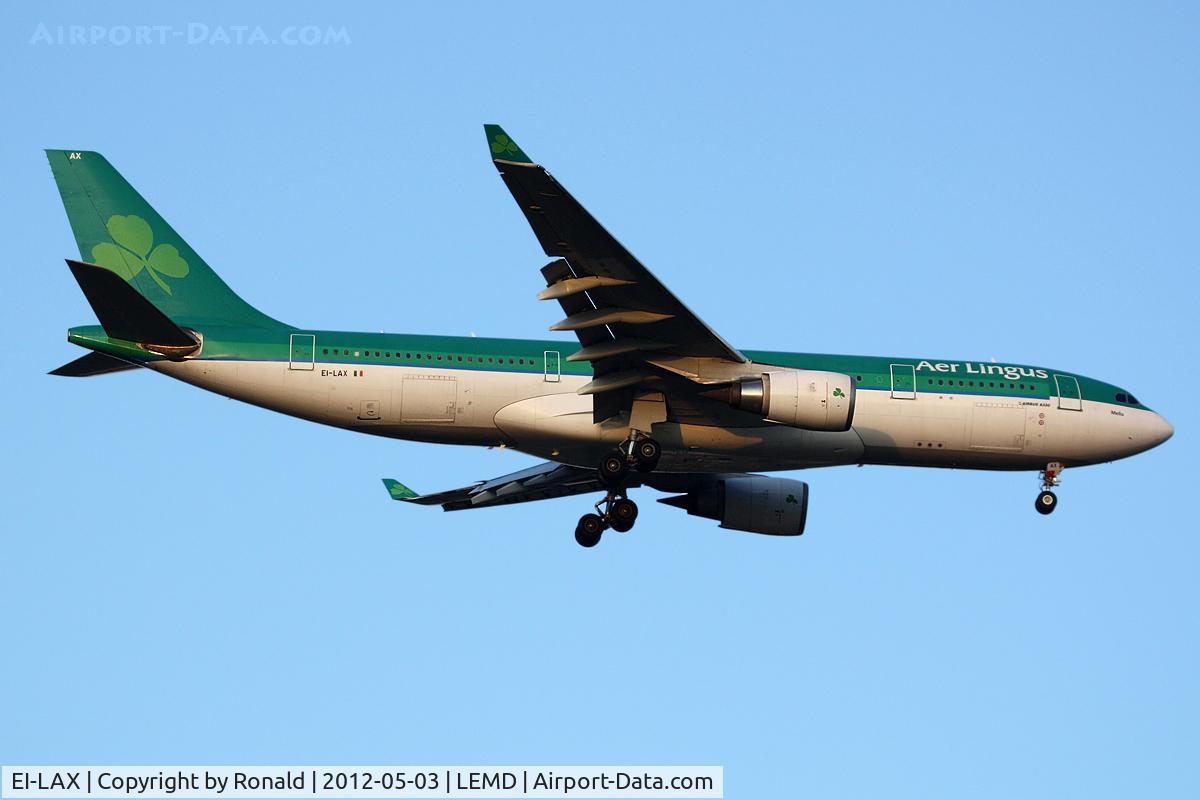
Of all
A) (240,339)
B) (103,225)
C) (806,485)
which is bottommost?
(806,485)

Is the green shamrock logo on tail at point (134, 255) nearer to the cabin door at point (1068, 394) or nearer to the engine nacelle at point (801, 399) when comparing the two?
the engine nacelle at point (801, 399)

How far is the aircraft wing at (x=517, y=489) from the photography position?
1481 inches

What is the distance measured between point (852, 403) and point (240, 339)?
12.2 metres

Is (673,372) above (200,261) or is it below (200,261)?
below

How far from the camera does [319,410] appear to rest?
3225 centimetres

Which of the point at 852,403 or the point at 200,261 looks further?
the point at 200,261

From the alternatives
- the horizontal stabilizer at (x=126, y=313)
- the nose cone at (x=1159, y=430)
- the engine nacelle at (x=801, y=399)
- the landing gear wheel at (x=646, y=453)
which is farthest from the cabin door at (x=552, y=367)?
the nose cone at (x=1159, y=430)

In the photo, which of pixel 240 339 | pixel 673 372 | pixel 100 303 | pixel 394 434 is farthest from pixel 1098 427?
pixel 100 303

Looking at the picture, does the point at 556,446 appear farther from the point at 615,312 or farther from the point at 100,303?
the point at 100,303

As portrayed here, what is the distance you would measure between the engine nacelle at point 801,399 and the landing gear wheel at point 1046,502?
7014mm

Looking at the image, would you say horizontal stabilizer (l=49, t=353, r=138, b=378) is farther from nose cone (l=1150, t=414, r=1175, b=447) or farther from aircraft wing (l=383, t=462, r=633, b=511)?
nose cone (l=1150, t=414, r=1175, b=447)

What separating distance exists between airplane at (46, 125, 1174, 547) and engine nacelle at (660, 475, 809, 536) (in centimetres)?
5

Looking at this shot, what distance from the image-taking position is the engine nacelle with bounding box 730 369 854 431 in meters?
30.4

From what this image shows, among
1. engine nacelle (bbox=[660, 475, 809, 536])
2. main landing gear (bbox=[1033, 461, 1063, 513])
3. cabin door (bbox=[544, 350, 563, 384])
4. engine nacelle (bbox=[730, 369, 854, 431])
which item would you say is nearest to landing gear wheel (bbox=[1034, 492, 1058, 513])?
main landing gear (bbox=[1033, 461, 1063, 513])
